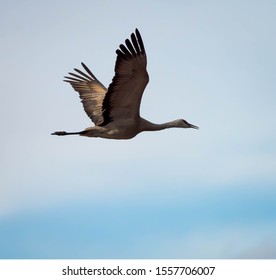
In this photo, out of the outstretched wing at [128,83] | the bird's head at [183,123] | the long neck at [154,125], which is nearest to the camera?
the outstretched wing at [128,83]

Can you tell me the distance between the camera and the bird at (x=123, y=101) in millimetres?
22000

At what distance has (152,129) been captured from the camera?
24.4m

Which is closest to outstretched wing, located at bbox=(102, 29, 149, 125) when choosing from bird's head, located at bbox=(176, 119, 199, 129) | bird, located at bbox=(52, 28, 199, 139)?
bird, located at bbox=(52, 28, 199, 139)

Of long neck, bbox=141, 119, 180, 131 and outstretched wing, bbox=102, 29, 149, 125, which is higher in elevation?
outstretched wing, bbox=102, 29, 149, 125

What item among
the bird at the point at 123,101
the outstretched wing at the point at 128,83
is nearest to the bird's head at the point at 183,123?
the bird at the point at 123,101

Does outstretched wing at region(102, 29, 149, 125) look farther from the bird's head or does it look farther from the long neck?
the bird's head

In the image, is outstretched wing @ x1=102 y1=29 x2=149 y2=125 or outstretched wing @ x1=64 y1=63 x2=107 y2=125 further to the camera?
outstretched wing @ x1=64 y1=63 x2=107 y2=125

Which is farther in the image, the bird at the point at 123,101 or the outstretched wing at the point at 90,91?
the outstretched wing at the point at 90,91

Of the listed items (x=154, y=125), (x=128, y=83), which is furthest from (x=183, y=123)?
(x=128, y=83)

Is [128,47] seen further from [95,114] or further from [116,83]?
[95,114]

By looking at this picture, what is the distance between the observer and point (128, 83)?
74.2ft

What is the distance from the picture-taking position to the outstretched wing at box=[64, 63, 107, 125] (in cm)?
2573

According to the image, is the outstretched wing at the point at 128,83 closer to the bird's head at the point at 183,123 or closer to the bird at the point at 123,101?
the bird at the point at 123,101
